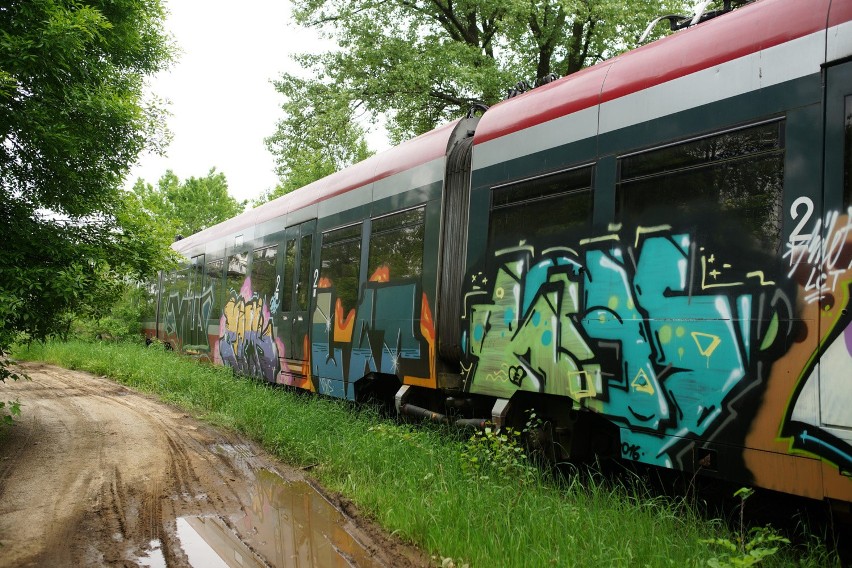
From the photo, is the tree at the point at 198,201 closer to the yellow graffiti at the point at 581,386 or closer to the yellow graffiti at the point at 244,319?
the yellow graffiti at the point at 244,319

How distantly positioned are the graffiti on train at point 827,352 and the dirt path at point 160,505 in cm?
241

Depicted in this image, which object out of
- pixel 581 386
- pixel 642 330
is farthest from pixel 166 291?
pixel 642 330

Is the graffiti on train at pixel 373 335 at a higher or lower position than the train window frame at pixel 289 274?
lower

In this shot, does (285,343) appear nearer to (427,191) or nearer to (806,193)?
(427,191)

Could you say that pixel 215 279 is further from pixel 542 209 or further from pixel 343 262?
pixel 542 209

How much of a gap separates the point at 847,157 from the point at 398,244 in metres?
5.22

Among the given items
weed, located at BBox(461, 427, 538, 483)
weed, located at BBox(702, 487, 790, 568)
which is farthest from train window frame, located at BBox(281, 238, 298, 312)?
weed, located at BBox(702, 487, 790, 568)

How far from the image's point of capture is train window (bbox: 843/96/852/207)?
3.73 meters

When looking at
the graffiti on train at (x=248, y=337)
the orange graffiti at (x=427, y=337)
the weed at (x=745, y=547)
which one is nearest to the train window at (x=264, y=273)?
the graffiti on train at (x=248, y=337)

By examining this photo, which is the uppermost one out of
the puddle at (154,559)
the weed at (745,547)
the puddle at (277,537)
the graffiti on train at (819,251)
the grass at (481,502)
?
the graffiti on train at (819,251)

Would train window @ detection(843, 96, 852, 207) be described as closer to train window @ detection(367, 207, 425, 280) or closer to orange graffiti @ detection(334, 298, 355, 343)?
train window @ detection(367, 207, 425, 280)

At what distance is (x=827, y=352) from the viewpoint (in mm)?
3703

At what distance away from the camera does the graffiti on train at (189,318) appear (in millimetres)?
16281

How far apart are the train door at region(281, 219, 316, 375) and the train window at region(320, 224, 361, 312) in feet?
2.00
